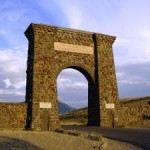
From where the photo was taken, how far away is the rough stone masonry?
76.1 feet

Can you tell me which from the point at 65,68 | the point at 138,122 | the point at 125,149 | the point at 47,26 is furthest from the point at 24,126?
the point at 125,149

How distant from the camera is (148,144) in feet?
46.1

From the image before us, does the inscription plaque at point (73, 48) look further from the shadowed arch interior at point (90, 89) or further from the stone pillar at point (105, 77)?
the shadowed arch interior at point (90, 89)

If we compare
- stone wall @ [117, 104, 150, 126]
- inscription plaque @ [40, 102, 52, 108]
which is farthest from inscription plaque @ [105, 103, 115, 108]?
inscription plaque @ [40, 102, 52, 108]

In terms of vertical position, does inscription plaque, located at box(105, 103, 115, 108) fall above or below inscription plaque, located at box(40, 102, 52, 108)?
above

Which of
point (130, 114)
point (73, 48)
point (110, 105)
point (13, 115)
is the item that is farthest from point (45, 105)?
point (130, 114)

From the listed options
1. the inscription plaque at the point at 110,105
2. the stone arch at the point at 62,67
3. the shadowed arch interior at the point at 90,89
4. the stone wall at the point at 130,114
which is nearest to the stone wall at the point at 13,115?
the stone arch at the point at 62,67

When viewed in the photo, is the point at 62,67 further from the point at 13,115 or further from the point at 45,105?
the point at 13,115

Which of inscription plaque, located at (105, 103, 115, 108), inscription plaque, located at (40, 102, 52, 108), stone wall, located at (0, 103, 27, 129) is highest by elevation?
inscription plaque, located at (105, 103, 115, 108)

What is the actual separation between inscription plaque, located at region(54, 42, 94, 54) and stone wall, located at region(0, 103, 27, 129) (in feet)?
17.9

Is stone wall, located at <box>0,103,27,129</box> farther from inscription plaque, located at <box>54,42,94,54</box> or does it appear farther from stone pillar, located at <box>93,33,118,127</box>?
stone pillar, located at <box>93,33,118,127</box>

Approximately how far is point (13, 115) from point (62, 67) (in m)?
5.52

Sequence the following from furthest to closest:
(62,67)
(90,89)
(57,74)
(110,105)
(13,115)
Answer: (90,89) < (110,105) < (62,67) < (57,74) < (13,115)

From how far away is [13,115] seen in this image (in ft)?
74.0
